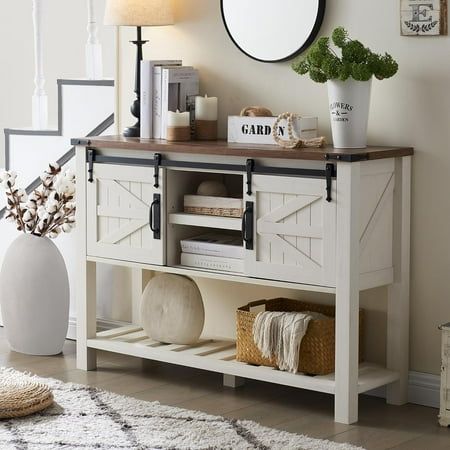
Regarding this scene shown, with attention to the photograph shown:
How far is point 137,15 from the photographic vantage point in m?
4.09

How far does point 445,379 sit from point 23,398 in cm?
133

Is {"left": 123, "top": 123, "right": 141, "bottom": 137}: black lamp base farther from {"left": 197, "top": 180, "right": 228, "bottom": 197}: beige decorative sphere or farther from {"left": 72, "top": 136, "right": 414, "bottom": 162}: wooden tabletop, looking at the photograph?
{"left": 197, "top": 180, "right": 228, "bottom": 197}: beige decorative sphere

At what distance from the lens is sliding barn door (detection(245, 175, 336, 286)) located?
139 inches

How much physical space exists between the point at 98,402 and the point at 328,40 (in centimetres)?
140

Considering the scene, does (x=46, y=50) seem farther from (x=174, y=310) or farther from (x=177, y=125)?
(x=174, y=310)

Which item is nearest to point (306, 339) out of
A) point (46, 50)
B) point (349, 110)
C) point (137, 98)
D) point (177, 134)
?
point (349, 110)

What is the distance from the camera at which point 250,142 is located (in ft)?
12.6

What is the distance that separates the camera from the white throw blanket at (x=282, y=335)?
3674mm

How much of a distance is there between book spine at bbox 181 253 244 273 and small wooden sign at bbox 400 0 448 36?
3.07 feet

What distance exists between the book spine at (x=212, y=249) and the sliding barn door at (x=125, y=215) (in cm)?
9

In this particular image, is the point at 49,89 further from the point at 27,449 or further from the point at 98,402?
the point at 27,449

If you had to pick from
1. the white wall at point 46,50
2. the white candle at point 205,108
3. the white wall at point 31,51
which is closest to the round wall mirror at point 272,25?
the white candle at point 205,108

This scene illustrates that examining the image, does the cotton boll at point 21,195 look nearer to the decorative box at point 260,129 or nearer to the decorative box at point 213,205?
the decorative box at point 213,205

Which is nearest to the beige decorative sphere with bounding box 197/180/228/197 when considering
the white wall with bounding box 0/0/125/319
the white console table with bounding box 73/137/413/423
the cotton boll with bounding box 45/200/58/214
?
the white console table with bounding box 73/137/413/423
